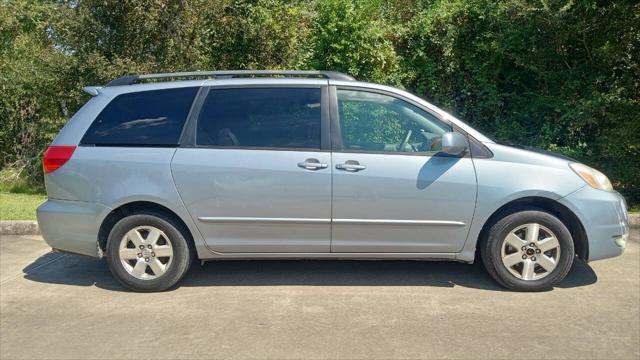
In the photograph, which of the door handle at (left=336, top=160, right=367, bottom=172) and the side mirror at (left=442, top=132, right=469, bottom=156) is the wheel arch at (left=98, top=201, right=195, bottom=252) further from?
the side mirror at (left=442, top=132, right=469, bottom=156)

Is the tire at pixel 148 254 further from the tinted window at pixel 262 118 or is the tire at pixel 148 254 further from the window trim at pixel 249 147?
the tinted window at pixel 262 118

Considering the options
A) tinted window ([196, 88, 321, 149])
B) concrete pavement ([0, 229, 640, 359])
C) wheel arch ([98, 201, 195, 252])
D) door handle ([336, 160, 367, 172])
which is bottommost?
concrete pavement ([0, 229, 640, 359])

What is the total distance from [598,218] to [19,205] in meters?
7.64

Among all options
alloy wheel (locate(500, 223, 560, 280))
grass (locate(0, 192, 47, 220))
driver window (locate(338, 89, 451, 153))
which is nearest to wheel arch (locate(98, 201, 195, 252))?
driver window (locate(338, 89, 451, 153))

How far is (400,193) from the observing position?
16.5 feet

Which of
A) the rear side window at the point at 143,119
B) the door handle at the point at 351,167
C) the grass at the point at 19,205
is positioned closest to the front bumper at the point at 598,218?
the door handle at the point at 351,167

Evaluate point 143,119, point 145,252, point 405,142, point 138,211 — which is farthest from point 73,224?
point 405,142

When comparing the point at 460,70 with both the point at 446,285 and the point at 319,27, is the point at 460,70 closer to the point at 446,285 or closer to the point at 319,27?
the point at 319,27

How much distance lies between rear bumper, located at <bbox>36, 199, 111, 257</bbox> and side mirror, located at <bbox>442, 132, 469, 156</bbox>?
2.90m

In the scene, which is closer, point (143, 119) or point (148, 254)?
point (148, 254)

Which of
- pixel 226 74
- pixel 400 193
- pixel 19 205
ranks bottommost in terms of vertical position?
pixel 19 205

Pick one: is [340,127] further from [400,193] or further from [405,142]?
[400,193]

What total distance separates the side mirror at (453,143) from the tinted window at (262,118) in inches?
41.6

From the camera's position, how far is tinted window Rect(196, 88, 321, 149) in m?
5.19
